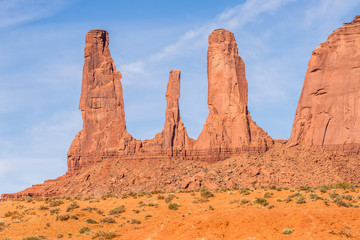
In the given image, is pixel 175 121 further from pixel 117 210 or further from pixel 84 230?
pixel 84 230

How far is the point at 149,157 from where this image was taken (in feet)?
298

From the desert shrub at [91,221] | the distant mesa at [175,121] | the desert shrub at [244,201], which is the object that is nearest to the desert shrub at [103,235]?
the desert shrub at [91,221]

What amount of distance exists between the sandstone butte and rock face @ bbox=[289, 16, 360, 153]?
0.18 meters

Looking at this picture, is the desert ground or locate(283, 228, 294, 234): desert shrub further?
the desert ground

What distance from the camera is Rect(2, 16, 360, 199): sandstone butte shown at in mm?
78375

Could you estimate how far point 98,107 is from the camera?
9819 cm

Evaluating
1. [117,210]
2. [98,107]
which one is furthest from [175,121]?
[117,210]

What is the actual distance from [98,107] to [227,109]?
2775 cm

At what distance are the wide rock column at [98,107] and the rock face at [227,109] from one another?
18237 mm

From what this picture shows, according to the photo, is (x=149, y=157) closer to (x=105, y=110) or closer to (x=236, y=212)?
(x=105, y=110)

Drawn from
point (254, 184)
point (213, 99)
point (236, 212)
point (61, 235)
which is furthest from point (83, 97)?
point (236, 212)

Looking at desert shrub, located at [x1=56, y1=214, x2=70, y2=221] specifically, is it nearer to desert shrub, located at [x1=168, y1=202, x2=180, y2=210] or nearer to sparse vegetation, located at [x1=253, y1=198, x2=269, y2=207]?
desert shrub, located at [x1=168, y1=202, x2=180, y2=210]

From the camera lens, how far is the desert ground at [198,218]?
2334cm

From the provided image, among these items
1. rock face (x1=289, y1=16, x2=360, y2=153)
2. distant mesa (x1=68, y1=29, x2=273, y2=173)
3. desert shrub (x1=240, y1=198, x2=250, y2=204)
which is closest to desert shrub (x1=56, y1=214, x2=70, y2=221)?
desert shrub (x1=240, y1=198, x2=250, y2=204)
